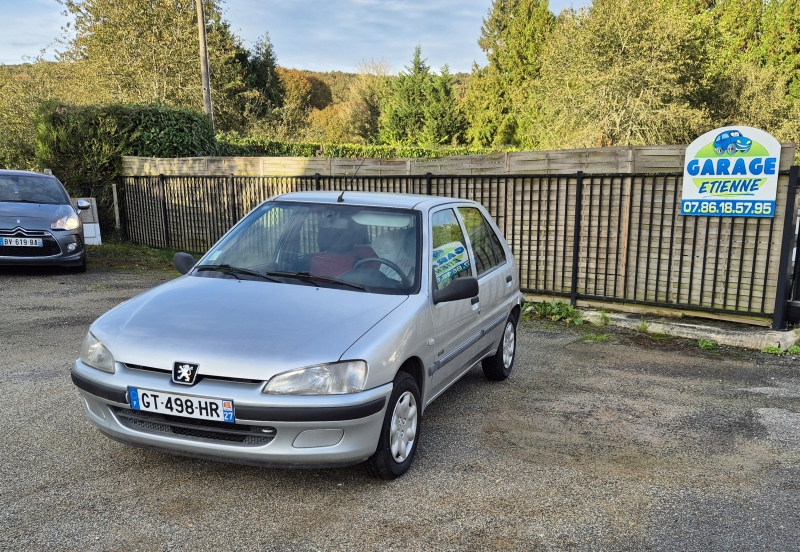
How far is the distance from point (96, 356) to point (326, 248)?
157 cm

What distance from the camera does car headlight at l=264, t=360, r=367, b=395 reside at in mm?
3061

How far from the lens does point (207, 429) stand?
3.13 metres

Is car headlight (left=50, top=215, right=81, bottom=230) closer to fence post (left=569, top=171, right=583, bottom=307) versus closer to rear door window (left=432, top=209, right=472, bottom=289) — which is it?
rear door window (left=432, top=209, right=472, bottom=289)

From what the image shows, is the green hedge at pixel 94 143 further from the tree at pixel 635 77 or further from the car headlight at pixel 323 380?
the tree at pixel 635 77

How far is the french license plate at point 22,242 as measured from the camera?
30.8 feet

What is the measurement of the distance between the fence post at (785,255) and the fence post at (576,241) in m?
2.33

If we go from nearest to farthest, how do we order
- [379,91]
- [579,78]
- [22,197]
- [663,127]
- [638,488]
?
[638,488] → [22,197] → [663,127] → [579,78] → [379,91]

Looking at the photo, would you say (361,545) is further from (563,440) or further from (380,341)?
(563,440)

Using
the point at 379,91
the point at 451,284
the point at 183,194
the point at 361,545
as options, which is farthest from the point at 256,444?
the point at 379,91

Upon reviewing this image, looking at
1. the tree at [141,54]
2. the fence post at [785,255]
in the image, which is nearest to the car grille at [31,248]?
the fence post at [785,255]

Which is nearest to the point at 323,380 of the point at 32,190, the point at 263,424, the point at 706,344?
the point at 263,424

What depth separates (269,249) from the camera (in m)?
4.38

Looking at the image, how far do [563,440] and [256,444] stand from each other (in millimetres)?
2248

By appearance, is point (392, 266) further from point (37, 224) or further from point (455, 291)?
point (37, 224)
